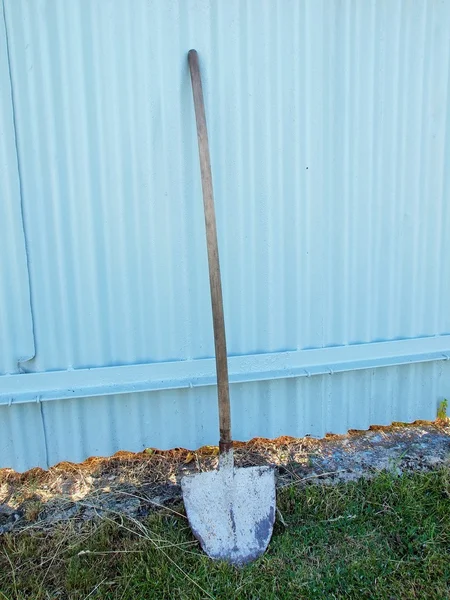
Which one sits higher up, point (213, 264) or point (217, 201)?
point (217, 201)

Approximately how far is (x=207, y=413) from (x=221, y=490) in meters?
0.54

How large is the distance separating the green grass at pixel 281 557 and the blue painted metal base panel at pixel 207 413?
18.1 inches

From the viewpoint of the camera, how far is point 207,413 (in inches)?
105

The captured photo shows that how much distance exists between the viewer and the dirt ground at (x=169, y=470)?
233 centimetres

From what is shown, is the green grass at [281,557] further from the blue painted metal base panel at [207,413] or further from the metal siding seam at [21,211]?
the metal siding seam at [21,211]

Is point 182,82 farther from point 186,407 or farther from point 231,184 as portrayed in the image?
point 186,407

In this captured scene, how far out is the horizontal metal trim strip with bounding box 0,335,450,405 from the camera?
2.45 metres

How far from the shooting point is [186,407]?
265 cm

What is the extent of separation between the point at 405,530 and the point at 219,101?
6.74ft

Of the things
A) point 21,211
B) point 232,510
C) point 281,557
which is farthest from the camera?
point 21,211

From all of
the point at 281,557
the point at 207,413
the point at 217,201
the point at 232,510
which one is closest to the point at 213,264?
the point at 217,201

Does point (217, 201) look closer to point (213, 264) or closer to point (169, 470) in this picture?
point (213, 264)

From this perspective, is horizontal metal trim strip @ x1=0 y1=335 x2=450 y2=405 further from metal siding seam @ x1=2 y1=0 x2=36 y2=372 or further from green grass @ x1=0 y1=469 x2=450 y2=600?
green grass @ x1=0 y1=469 x2=450 y2=600

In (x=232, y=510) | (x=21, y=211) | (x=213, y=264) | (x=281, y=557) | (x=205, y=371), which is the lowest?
(x=281, y=557)
